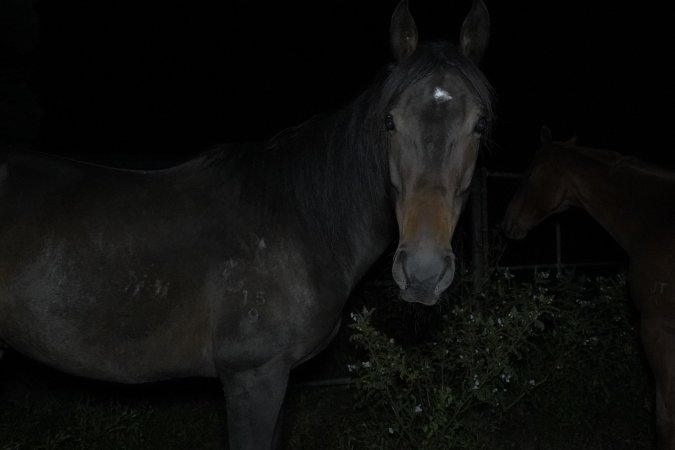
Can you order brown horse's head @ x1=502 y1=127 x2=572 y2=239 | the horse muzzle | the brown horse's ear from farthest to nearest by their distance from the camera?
the brown horse's ear, brown horse's head @ x1=502 y1=127 x2=572 y2=239, the horse muzzle

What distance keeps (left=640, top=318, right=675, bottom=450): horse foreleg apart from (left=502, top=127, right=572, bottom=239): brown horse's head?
4.58 ft

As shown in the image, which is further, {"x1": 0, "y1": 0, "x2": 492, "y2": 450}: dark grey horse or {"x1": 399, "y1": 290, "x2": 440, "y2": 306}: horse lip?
{"x1": 0, "y1": 0, "x2": 492, "y2": 450}: dark grey horse

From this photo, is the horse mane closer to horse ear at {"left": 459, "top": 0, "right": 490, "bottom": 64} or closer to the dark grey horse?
the dark grey horse

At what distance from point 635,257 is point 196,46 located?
2776 centimetres

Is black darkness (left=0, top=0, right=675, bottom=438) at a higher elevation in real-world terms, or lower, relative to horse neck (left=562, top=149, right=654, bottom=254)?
lower

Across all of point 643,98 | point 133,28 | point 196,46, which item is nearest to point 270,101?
point 196,46

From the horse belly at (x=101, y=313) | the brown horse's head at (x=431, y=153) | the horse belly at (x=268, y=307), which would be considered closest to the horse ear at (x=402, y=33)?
the brown horse's head at (x=431, y=153)

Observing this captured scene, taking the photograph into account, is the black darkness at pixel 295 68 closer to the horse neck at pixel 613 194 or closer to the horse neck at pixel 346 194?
the horse neck at pixel 613 194

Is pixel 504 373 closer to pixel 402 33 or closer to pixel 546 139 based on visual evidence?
pixel 546 139

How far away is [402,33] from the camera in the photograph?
2596 mm

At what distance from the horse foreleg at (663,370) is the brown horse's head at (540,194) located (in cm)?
140

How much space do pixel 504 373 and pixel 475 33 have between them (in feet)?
7.74

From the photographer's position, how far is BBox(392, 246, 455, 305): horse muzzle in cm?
197

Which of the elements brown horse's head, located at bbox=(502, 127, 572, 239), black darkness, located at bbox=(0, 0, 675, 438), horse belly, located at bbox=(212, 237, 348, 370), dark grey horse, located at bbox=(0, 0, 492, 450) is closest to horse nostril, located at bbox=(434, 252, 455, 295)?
dark grey horse, located at bbox=(0, 0, 492, 450)
